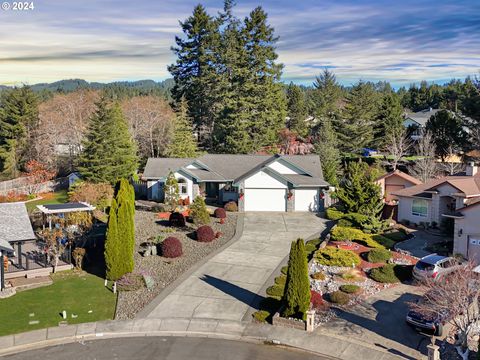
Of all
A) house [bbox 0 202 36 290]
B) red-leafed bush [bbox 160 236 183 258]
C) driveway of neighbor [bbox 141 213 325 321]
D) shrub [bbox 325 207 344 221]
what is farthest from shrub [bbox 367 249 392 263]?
house [bbox 0 202 36 290]

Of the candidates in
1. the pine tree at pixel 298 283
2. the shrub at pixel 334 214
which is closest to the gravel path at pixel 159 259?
the pine tree at pixel 298 283

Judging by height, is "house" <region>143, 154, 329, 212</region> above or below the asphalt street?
above

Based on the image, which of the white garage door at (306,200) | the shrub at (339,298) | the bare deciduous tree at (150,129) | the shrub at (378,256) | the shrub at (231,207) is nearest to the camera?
the shrub at (339,298)

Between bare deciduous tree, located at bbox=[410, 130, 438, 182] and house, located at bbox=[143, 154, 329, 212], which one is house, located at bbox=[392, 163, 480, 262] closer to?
house, located at bbox=[143, 154, 329, 212]

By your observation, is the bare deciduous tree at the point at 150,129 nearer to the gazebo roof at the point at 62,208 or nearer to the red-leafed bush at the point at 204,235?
the gazebo roof at the point at 62,208

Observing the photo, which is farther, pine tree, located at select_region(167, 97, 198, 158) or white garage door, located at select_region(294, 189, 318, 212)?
pine tree, located at select_region(167, 97, 198, 158)

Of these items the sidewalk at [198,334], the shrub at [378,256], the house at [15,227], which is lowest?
the sidewalk at [198,334]

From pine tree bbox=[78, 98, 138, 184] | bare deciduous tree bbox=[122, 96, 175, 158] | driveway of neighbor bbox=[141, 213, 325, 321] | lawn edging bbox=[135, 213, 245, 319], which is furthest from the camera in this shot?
bare deciduous tree bbox=[122, 96, 175, 158]
